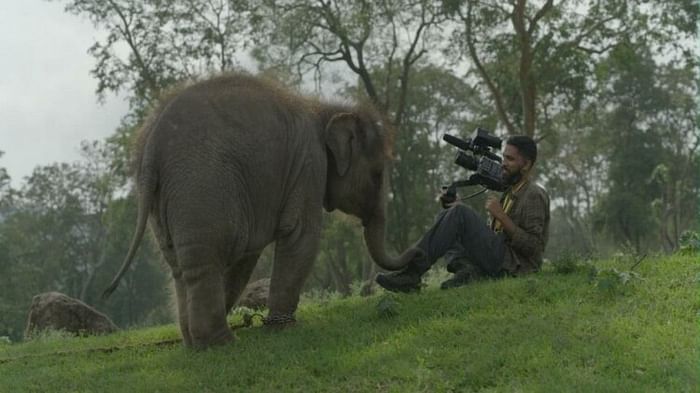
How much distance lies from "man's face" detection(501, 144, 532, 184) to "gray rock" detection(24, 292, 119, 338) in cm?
636

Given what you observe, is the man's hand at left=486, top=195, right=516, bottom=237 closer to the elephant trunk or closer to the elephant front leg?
the elephant trunk

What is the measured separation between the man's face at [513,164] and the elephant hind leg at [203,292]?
10.4 ft

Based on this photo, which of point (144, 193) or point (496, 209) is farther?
point (496, 209)

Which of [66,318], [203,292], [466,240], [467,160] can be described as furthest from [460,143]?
[66,318]

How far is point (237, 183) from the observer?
6656 mm

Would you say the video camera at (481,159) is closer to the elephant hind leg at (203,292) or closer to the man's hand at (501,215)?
the man's hand at (501,215)

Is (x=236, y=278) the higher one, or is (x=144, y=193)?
(x=144, y=193)

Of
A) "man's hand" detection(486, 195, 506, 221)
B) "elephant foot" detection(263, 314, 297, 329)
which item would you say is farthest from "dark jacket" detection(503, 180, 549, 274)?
"elephant foot" detection(263, 314, 297, 329)

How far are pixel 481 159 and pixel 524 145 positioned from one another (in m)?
0.54

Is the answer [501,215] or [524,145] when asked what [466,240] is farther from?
[524,145]

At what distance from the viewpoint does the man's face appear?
7.98m

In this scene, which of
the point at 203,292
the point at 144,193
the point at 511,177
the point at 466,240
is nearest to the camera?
the point at 203,292

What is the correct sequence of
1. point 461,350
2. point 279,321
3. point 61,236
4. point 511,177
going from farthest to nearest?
1. point 61,236
2. point 511,177
3. point 279,321
4. point 461,350

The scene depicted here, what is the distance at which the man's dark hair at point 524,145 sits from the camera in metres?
7.91
